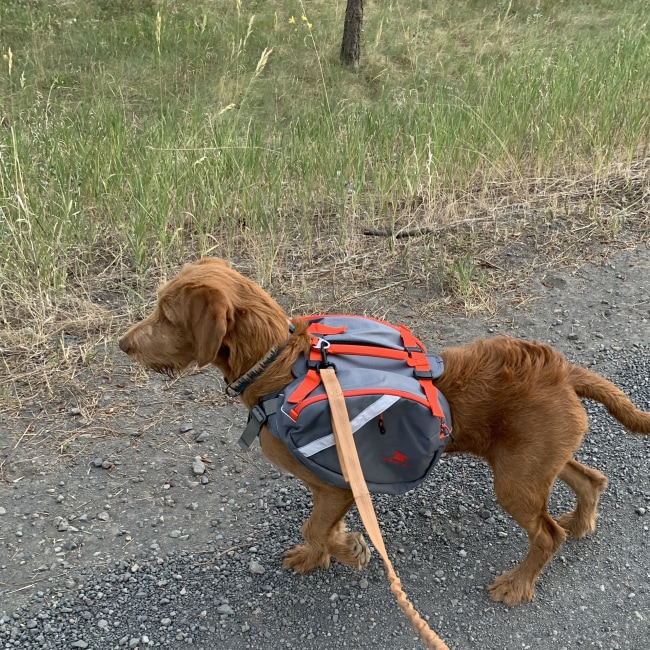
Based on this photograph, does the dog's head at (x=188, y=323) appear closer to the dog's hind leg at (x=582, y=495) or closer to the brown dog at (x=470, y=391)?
the brown dog at (x=470, y=391)

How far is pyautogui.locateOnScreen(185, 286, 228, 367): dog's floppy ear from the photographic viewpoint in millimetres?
2480

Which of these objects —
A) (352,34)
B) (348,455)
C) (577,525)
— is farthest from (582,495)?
(352,34)

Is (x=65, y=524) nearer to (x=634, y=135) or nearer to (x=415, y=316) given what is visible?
(x=415, y=316)

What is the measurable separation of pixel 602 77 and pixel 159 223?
4746mm

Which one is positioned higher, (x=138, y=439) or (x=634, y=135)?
(x=634, y=135)

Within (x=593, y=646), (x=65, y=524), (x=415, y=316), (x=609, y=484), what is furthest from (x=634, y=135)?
(x=65, y=524)

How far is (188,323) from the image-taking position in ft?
8.69

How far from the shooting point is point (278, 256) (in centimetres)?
516

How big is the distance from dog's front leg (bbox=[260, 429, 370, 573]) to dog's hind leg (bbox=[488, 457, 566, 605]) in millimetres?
624

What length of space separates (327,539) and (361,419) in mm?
663

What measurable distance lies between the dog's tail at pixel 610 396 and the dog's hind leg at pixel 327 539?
1.08 m

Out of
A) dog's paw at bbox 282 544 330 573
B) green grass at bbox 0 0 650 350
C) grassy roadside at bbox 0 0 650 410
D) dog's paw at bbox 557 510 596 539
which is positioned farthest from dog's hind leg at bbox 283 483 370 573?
green grass at bbox 0 0 650 350

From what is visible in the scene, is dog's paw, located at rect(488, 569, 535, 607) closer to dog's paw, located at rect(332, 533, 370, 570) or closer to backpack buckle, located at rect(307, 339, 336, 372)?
dog's paw, located at rect(332, 533, 370, 570)

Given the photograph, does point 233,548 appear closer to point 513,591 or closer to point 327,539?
point 327,539
